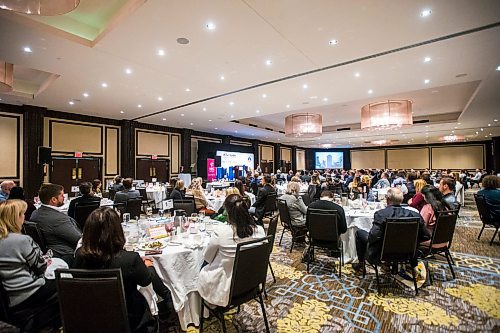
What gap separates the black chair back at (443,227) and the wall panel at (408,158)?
23.7 m

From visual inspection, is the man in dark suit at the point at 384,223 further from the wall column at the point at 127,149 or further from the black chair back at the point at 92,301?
the wall column at the point at 127,149

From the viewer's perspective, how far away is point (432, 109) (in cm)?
1102

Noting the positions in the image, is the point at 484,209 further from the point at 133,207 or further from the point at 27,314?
the point at 27,314

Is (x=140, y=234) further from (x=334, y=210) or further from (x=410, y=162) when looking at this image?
(x=410, y=162)

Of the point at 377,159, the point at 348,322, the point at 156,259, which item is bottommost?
the point at 348,322

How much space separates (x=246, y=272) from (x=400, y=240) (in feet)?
6.58

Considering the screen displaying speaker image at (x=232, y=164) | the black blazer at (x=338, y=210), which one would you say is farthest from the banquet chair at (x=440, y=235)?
the screen displaying speaker image at (x=232, y=164)

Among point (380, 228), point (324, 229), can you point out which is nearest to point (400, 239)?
point (380, 228)

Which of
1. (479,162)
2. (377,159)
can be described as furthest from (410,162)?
(479,162)

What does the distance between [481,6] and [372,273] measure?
3830 millimetres

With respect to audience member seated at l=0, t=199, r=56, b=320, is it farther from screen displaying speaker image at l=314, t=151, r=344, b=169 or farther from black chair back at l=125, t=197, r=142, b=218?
screen displaying speaker image at l=314, t=151, r=344, b=169

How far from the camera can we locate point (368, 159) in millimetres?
26234

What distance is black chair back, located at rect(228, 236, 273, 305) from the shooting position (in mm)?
2078

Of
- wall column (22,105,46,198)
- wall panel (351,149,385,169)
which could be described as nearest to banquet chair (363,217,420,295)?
wall column (22,105,46,198)
